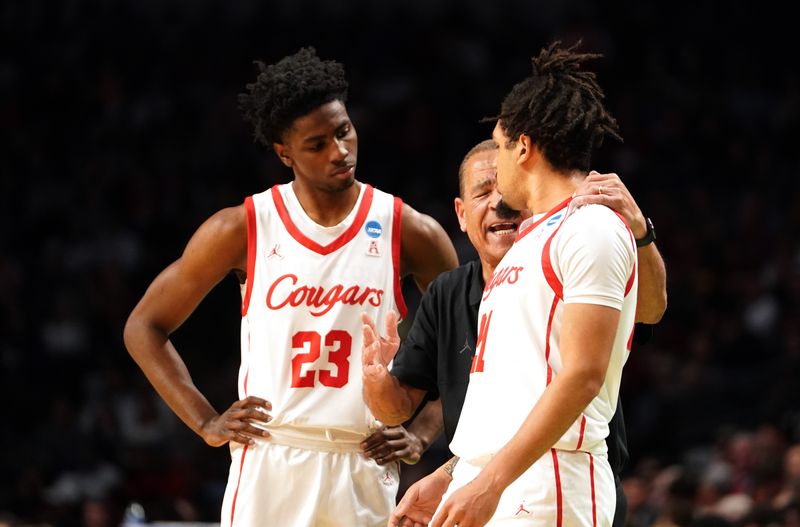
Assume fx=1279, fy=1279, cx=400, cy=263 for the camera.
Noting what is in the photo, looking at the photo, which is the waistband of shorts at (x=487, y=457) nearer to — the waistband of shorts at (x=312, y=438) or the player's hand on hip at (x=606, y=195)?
the player's hand on hip at (x=606, y=195)

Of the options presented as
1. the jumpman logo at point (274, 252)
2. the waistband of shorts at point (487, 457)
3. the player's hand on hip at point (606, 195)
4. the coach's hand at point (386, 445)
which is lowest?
the coach's hand at point (386, 445)

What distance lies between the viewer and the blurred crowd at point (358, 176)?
33.8 ft

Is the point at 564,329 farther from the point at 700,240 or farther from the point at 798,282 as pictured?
the point at 700,240

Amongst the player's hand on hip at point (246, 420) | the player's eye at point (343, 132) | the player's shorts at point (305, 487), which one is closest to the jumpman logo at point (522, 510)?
the player's shorts at point (305, 487)

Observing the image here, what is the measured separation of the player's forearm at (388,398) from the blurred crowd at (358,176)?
4.10 metres

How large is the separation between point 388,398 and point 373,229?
0.96 metres

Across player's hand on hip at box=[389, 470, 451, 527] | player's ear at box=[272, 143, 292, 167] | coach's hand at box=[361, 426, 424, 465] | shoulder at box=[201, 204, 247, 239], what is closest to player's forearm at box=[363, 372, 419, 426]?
player's hand on hip at box=[389, 470, 451, 527]

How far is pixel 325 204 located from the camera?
A: 511cm

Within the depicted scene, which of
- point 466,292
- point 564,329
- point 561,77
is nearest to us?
point 564,329

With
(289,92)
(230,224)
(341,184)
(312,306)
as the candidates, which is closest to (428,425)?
(312,306)

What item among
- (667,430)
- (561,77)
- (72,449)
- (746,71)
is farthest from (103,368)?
(561,77)

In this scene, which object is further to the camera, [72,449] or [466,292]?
[72,449]

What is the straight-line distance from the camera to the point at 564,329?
348cm

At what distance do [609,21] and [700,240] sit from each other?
3366 mm
